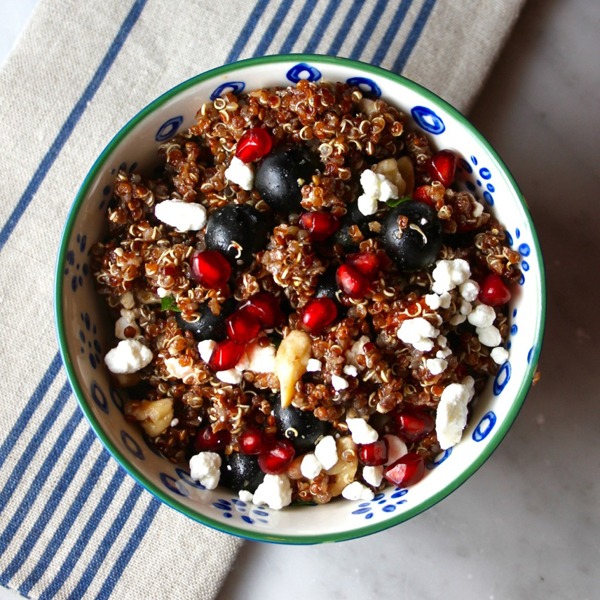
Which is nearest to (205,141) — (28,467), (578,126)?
(28,467)

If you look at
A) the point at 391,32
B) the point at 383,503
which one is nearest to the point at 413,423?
the point at 383,503

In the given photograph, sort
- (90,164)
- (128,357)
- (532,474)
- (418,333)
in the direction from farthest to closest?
(532,474) < (90,164) < (128,357) < (418,333)

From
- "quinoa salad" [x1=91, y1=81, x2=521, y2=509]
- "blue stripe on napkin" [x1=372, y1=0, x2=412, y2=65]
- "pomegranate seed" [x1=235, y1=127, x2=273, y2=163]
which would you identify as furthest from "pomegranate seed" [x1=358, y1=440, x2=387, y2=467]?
"blue stripe on napkin" [x1=372, y1=0, x2=412, y2=65]

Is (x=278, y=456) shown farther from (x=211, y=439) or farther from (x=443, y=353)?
(x=443, y=353)

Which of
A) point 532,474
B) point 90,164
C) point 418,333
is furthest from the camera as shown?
point 532,474

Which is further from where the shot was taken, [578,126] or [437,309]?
[578,126]

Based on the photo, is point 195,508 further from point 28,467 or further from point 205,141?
point 205,141

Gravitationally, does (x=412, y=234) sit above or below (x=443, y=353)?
above
